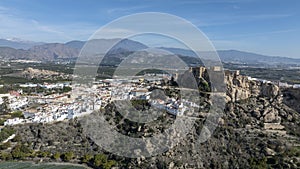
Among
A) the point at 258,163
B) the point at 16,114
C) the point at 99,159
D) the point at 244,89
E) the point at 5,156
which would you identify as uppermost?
the point at 244,89

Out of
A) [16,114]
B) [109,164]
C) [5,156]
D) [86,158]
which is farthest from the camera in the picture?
[16,114]

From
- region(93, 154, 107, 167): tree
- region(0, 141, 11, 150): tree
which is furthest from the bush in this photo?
region(93, 154, 107, 167): tree

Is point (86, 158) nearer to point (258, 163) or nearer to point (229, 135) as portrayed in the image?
point (229, 135)

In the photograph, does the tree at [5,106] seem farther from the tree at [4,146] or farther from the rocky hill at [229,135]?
the tree at [4,146]

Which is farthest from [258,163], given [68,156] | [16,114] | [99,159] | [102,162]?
[16,114]

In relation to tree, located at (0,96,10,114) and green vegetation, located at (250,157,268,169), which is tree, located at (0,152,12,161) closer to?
tree, located at (0,96,10,114)

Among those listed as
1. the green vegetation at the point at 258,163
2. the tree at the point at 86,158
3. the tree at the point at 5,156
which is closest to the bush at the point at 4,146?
the tree at the point at 5,156

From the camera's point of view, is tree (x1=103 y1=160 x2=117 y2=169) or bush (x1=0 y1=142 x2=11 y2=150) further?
bush (x1=0 y1=142 x2=11 y2=150)

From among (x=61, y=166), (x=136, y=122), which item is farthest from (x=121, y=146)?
(x=61, y=166)

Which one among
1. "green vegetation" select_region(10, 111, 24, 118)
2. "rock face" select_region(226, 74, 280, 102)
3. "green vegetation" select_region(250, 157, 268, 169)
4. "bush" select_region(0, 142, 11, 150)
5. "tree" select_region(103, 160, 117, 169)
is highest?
"rock face" select_region(226, 74, 280, 102)

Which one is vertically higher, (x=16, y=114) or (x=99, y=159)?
(x=16, y=114)

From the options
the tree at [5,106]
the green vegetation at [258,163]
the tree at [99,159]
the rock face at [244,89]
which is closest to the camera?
the green vegetation at [258,163]
